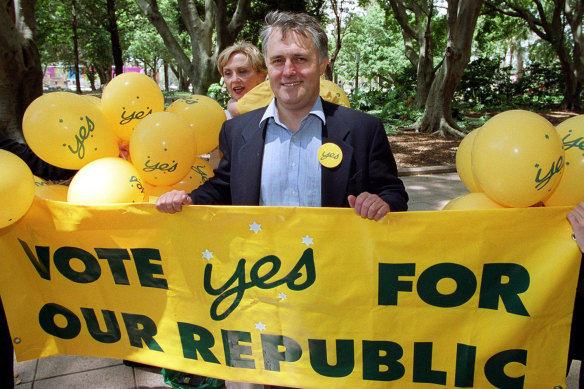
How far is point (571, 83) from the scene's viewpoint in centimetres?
1944

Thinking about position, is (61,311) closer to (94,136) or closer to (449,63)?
(94,136)

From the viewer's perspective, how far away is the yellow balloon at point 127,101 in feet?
7.68

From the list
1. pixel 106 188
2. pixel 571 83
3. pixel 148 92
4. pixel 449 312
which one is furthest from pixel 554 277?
pixel 571 83

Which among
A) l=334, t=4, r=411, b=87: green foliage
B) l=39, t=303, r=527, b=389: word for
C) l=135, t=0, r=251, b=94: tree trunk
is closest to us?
l=39, t=303, r=527, b=389: word for

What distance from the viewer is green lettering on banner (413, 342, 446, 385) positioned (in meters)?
1.90

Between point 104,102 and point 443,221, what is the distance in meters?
1.84

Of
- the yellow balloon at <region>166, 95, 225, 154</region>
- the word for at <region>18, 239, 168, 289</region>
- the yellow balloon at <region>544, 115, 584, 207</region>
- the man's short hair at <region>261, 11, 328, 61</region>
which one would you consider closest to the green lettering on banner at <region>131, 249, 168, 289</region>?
the word for at <region>18, 239, 168, 289</region>

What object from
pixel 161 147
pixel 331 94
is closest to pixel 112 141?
pixel 161 147

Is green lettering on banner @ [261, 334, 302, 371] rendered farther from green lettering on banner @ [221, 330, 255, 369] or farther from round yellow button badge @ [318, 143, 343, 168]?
round yellow button badge @ [318, 143, 343, 168]

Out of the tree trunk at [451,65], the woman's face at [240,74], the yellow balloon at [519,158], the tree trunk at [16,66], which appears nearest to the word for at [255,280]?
the yellow balloon at [519,158]

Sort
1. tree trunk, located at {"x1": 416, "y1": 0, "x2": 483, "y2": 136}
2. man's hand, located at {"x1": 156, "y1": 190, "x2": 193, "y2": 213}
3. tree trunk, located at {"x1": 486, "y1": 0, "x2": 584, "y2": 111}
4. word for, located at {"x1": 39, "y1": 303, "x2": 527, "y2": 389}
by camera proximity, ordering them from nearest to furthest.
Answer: word for, located at {"x1": 39, "y1": 303, "x2": 527, "y2": 389}, man's hand, located at {"x1": 156, "y1": 190, "x2": 193, "y2": 213}, tree trunk, located at {"x1": 416, "y1": 0, "x2": 483, "y2": 136}, tree trunk, located at {"x1": 486, "y1": 0, "x2": 584, "y2": 111}

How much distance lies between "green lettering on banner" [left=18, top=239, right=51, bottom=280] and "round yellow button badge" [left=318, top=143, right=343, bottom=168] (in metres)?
1.45

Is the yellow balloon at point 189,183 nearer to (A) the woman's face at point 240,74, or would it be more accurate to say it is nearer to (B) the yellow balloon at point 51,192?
(B) the yellow balloon at point 51,192

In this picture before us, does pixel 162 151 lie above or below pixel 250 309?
above
